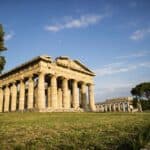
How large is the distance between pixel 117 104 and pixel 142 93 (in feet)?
77.2

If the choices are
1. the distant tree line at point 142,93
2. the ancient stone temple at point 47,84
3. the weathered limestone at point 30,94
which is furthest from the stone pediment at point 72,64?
the distant tree line at point 142,93

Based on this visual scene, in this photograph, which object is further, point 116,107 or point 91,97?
point 116,107

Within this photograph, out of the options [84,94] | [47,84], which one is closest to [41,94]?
[47,84]

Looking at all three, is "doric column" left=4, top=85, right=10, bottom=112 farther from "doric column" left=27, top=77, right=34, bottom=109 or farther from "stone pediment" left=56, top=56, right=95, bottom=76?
"stone pediment" left=56, top=56, right=95, bottom=76

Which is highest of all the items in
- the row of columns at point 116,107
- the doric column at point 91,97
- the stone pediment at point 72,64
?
the stone pediment at point 72,64

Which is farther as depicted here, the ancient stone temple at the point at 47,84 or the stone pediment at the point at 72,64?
the stone pediment at the point at 72,64

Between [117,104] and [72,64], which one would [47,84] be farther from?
[117,104]

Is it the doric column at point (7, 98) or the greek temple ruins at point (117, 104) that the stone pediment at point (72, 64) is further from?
the greek temple ruins at point (117, 104)

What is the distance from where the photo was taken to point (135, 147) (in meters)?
7.61

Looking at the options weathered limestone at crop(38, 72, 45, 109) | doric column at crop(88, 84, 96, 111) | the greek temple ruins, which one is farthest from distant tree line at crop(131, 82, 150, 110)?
weathered limestone at crop(38, 72, 45, 109)

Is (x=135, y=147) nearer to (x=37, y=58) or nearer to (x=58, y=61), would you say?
Result: (x=37, y=58)

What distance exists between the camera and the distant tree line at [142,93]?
89275mm

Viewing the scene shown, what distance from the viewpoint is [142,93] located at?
92.8 meters

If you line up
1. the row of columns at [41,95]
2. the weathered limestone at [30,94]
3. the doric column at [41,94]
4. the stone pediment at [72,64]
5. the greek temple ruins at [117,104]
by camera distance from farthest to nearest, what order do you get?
1. the greek temple ruins at [117,104]
2. the stone pediment at [72,64]
3. the weathered limestone at [30,94]
4. the row of columns at [41,95]
5. the doric column at [41,94]
